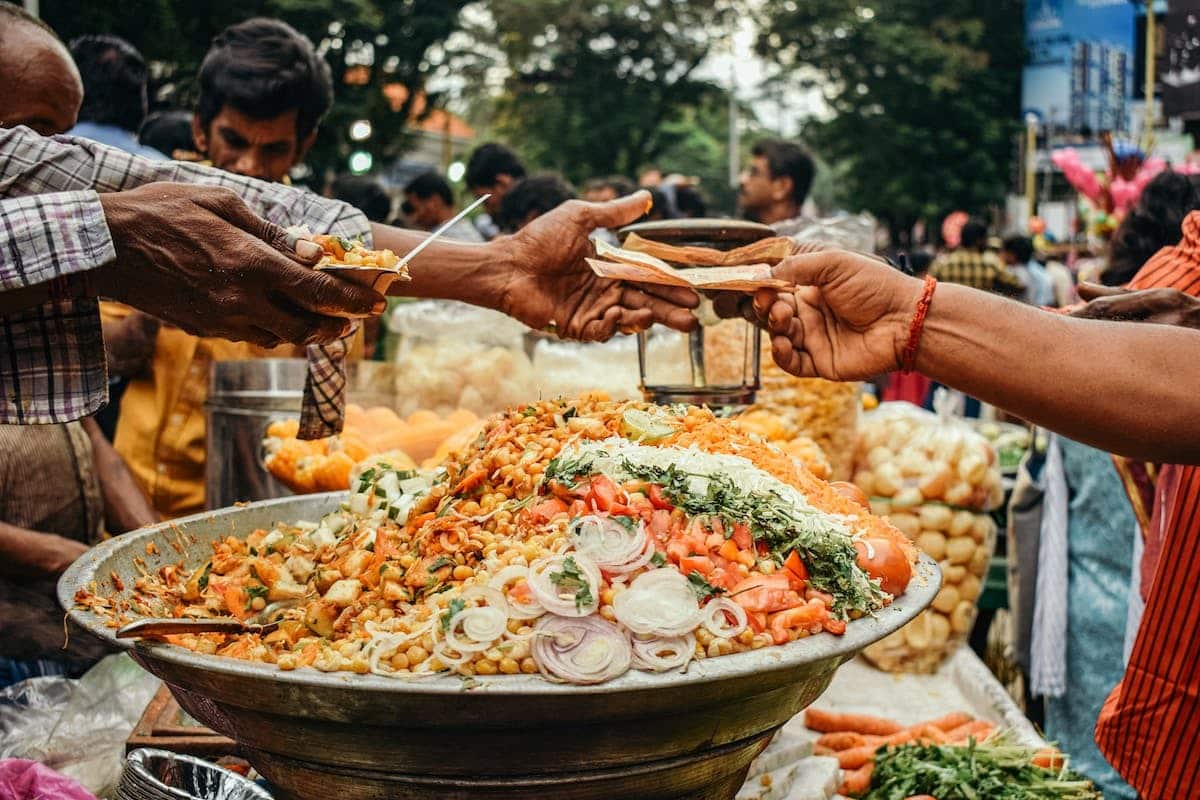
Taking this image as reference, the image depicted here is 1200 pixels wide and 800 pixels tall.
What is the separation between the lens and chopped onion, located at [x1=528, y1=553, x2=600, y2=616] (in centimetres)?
144

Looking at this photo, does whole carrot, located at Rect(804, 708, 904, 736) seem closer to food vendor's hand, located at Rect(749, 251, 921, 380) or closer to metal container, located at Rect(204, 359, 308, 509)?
food vendor's hand, located at Rect(749, 251, 921, 380)

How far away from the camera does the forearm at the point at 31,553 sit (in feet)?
8.44

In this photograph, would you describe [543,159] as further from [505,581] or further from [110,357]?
[505,581]

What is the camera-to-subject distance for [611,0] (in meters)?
Answer: 19.4

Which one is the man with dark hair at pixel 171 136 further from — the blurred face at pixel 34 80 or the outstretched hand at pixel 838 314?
the outstretched hand at pixel 838 314

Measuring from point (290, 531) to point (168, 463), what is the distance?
195 centimetres

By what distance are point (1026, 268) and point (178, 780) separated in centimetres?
1142

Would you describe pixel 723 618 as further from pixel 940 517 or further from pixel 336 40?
pixel 336 40

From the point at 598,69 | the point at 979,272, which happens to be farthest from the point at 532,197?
the point at 598,69

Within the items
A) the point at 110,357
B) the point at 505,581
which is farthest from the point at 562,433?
the point at 110,357

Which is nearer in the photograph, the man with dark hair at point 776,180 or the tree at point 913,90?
the man with dark hair at point 776,180

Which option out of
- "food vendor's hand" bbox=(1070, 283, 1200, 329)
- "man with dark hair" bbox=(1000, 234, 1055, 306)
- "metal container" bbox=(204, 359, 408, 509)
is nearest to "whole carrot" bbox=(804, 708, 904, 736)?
"food vendor's hand" bbox=(1070, 283, 1200, 329)

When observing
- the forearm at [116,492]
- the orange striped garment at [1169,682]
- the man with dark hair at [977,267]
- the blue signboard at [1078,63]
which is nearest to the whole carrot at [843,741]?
the orange striped garment at [1169,682]

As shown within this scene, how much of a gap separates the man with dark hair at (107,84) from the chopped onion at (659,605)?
375 centimetres
